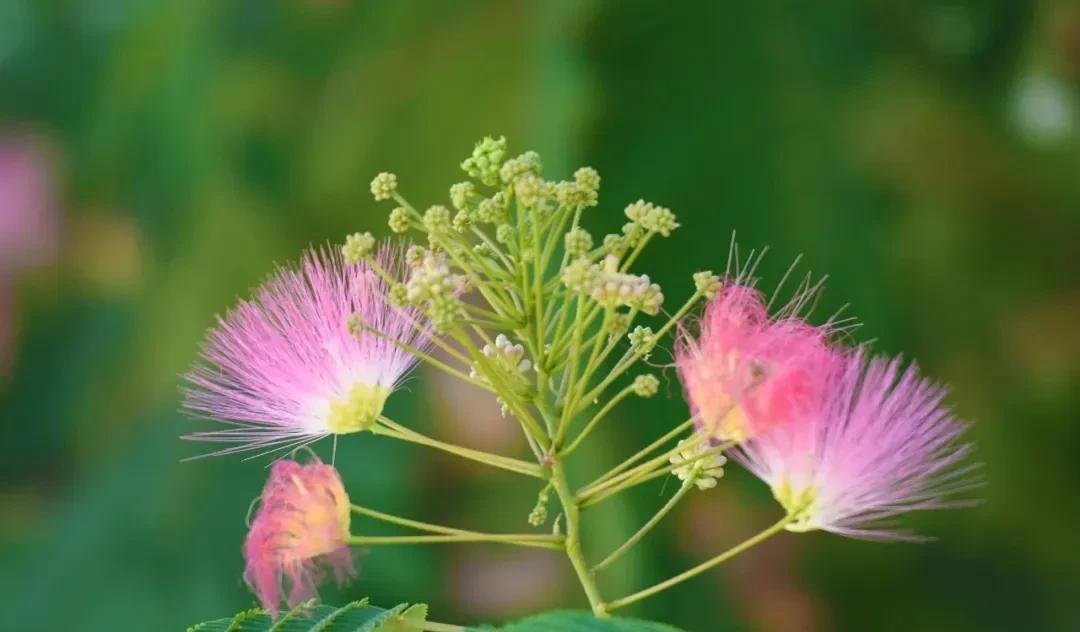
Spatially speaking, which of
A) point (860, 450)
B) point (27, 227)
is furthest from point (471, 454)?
point (27, 227)

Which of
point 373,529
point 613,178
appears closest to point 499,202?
point 613,178

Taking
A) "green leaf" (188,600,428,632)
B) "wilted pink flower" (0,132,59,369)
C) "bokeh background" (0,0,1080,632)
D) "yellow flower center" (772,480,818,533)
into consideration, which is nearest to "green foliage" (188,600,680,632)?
"green leaf" (188,600,428,632)

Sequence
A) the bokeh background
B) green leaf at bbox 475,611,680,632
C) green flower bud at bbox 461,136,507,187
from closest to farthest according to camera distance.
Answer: green leaf at bbox 475,611,680,632 < green flower bud at bbox 461,136,507,187 < the bokeh background

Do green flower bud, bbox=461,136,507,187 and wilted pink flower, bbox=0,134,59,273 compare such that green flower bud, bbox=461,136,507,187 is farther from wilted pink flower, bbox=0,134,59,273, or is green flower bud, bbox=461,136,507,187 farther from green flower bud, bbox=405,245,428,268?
wilted pink flower, bbox=0,134,59,273

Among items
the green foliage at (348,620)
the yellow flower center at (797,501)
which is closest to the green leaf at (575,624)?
the green foliage at (348,620)

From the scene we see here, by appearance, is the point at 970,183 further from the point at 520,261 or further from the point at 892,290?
the point at 520,261

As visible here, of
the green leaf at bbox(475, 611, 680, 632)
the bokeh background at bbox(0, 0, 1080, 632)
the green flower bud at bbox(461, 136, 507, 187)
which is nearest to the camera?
the green leaf at bbox(475, 611, 680, 632)
